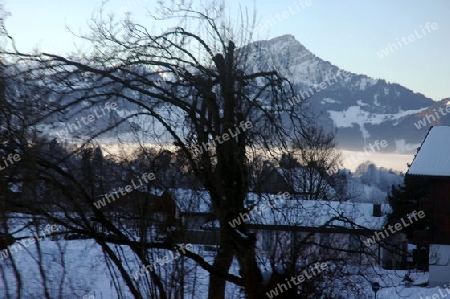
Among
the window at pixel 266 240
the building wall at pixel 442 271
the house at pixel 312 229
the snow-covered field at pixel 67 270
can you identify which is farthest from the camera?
the building wall at pixel 442 271

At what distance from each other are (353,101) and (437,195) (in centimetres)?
719

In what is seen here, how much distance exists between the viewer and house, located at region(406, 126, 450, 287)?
1221 inches

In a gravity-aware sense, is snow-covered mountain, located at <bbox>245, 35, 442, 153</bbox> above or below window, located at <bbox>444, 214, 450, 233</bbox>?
above

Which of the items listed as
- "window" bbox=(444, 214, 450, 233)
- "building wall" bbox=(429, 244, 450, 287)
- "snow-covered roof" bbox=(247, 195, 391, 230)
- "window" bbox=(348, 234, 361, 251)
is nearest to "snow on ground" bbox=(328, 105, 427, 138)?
"window" bbox=(444, 214, 450, 233)

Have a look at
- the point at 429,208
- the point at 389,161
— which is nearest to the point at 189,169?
the point at 429,208

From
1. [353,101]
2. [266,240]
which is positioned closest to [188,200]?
[266,240]

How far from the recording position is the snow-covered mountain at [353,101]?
9.05 meters

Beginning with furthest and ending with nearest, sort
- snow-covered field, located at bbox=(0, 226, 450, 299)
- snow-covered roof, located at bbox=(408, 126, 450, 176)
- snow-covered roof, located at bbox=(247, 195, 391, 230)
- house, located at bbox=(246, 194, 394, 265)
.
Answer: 1. snow-covered roof, located at bbox=(408, 126, 450, 176)
2. snow-covered roof, located at bbox=(247, 195, 391, 230)
3. house, located at bbox=(246, 194, 394, 265)
4. snow-covered field, located at bbox=(0, 226, 450, 299)

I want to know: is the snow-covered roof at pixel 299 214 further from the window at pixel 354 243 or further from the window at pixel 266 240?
the window at pixel 266 240

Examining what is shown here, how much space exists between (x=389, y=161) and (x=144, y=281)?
34.5 meters

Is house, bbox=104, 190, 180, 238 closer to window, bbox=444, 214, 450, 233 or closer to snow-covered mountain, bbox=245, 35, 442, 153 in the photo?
snow-covered mountain, bbox=245, 35, 442, 153

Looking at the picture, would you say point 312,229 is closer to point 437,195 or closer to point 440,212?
point 440,212

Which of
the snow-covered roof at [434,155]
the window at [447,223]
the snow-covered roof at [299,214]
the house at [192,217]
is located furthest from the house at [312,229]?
the snow-covered roof at [434,155]

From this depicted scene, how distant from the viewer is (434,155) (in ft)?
113
